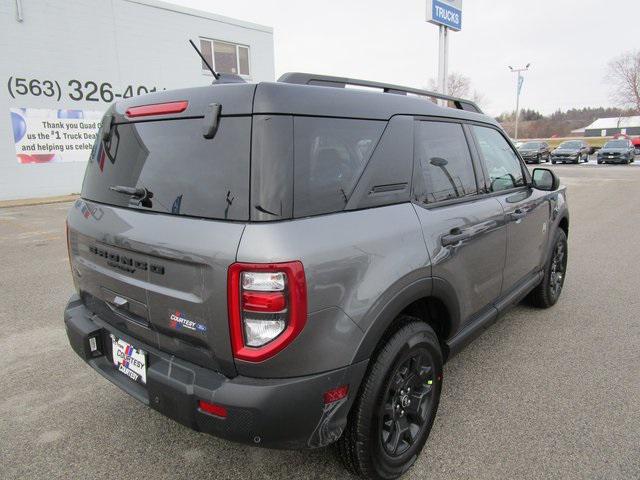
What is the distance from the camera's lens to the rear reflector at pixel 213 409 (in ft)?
5.60

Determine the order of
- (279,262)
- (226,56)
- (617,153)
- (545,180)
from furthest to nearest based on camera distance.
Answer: (617,153) < (226,56) < (545,180) < (279,262)

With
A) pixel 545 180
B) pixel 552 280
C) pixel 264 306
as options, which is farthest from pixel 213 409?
pixel 552 280

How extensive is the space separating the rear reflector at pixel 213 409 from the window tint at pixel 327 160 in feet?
2.62

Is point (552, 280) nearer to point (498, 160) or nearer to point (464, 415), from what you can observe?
point (498, 160)

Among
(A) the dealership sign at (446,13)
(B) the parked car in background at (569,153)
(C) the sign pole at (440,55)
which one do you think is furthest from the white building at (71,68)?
(B) the parked car in background at (569,153)

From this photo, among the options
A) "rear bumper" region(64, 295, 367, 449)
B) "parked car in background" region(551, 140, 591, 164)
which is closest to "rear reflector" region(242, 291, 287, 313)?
"rear bumper" region(64, 295, 367, 449)

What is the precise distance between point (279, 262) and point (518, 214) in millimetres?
2257

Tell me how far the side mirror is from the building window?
14.7 meters

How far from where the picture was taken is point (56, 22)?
13.1 metres

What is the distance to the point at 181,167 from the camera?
191 centimetres

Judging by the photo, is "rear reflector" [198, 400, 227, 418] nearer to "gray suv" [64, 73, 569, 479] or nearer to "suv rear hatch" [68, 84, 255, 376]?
"gray suv" [64, 73, 569, 479]

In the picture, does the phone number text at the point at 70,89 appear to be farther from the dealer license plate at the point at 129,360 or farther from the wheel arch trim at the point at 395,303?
the wheel arch trim at the point at 395,303

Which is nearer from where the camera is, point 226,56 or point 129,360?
point 129,360

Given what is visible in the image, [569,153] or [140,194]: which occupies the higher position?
[569,153]
